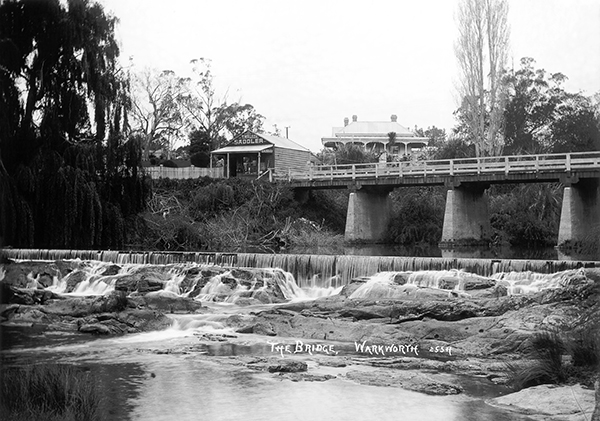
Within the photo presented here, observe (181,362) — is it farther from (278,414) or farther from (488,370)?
(488,370)

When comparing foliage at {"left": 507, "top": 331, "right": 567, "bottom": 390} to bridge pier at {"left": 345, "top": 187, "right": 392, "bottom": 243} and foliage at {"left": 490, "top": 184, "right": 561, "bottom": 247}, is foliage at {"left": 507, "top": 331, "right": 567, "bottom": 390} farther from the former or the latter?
bridge pier at {"left": 345, "top": 187, "right": 392, "bottom": 243}

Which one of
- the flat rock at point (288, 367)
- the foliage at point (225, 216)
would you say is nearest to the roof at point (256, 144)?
the foliage at point (225, 216)

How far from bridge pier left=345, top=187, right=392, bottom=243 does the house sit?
18.9 ft

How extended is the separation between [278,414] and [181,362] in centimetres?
210

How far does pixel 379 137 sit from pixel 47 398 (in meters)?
30.1

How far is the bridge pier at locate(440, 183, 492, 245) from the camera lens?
2281cm

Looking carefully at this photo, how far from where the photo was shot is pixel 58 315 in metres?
9.59

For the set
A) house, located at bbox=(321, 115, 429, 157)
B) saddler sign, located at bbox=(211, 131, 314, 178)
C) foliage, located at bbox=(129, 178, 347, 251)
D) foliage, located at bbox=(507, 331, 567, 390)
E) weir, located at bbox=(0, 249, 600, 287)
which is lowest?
foliage, located at bbox=(507, 331, 567, 390)

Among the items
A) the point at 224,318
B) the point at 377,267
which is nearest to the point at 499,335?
the point at 224,318

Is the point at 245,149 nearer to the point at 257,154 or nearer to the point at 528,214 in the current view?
the point at 257,154

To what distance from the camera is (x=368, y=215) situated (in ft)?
84.2

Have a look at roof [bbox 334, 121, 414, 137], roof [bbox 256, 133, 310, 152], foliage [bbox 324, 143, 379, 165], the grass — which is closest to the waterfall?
the grass

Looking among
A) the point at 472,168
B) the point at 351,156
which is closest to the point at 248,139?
the point at 351,156

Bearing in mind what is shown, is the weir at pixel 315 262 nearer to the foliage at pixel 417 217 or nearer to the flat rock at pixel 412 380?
the flat rock at pixel 412 380
